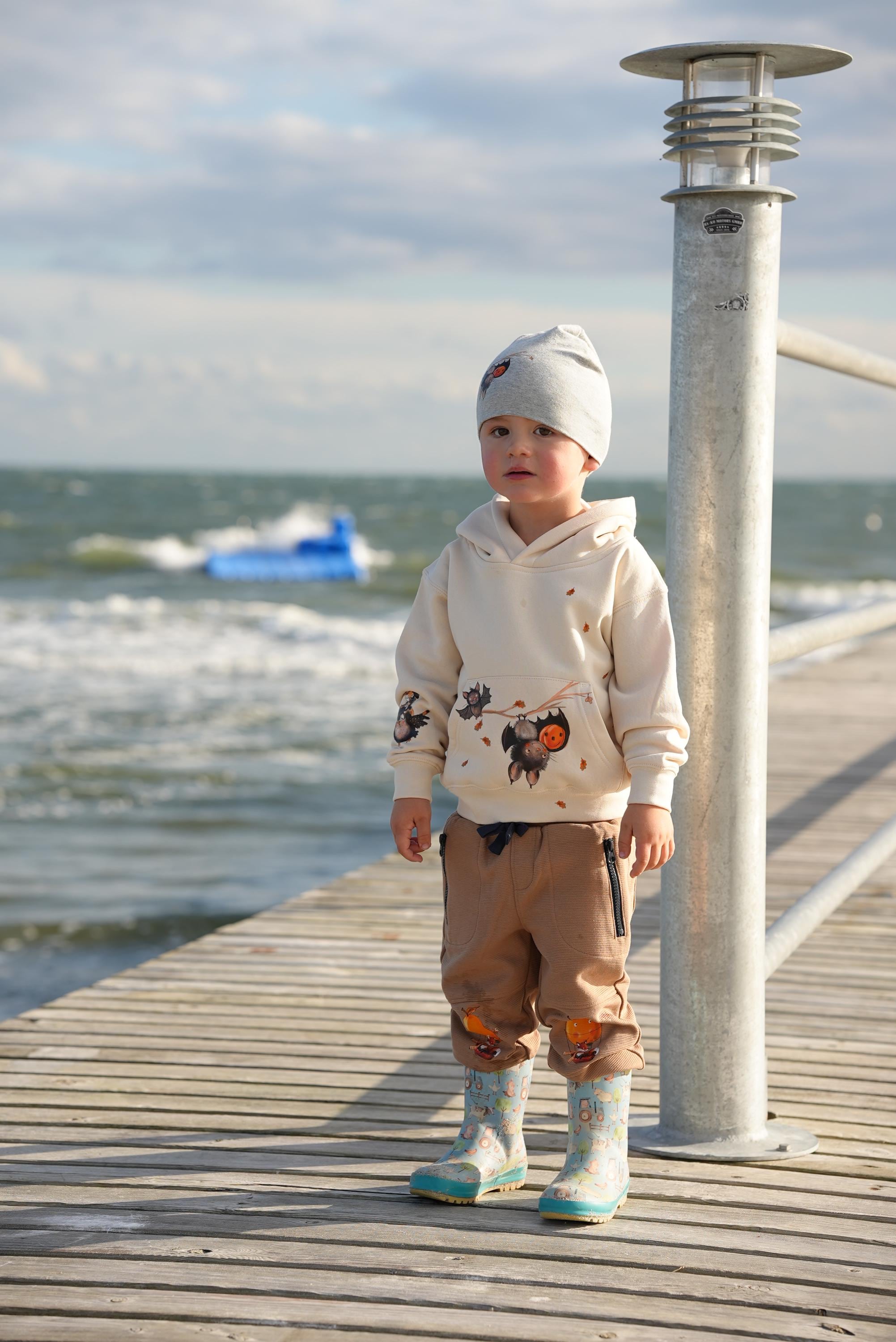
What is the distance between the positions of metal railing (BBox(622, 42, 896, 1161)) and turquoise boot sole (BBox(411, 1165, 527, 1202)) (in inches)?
9.1

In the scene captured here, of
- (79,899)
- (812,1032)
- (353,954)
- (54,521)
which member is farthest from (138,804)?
(54,521)

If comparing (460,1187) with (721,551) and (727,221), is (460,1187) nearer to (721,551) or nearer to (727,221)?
(721,551)

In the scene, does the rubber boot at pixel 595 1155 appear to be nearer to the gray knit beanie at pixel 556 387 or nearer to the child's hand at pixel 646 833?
the child's hand at pixel 646 833

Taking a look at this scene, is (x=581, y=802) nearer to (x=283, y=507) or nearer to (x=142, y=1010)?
(x=142, y=1010)

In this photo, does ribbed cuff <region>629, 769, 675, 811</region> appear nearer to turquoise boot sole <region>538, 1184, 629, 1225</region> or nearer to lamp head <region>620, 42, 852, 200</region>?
turquoise boot sole <region>538, 1184, 629, 1225</region>

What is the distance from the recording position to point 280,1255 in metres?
1.69

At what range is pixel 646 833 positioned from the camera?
1.71m

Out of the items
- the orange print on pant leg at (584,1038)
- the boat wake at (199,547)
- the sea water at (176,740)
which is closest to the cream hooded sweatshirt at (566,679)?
the orange print on pant leg at (584,1038)

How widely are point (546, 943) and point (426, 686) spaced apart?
0.35m

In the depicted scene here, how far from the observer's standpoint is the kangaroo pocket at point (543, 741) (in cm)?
175

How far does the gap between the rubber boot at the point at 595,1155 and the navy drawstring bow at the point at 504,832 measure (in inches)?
12.2

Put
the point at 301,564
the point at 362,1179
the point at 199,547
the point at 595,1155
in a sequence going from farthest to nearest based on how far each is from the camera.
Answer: the point at 199,547 → the point at 301,564 → the point at 362,1179 → the point at 595,1155

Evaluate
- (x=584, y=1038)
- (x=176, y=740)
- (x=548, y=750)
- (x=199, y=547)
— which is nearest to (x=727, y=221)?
(x=548, y=750)

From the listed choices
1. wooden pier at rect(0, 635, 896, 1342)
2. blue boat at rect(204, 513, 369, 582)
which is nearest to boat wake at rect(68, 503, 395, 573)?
blue boat at rect(204, 513, 369, 582)
